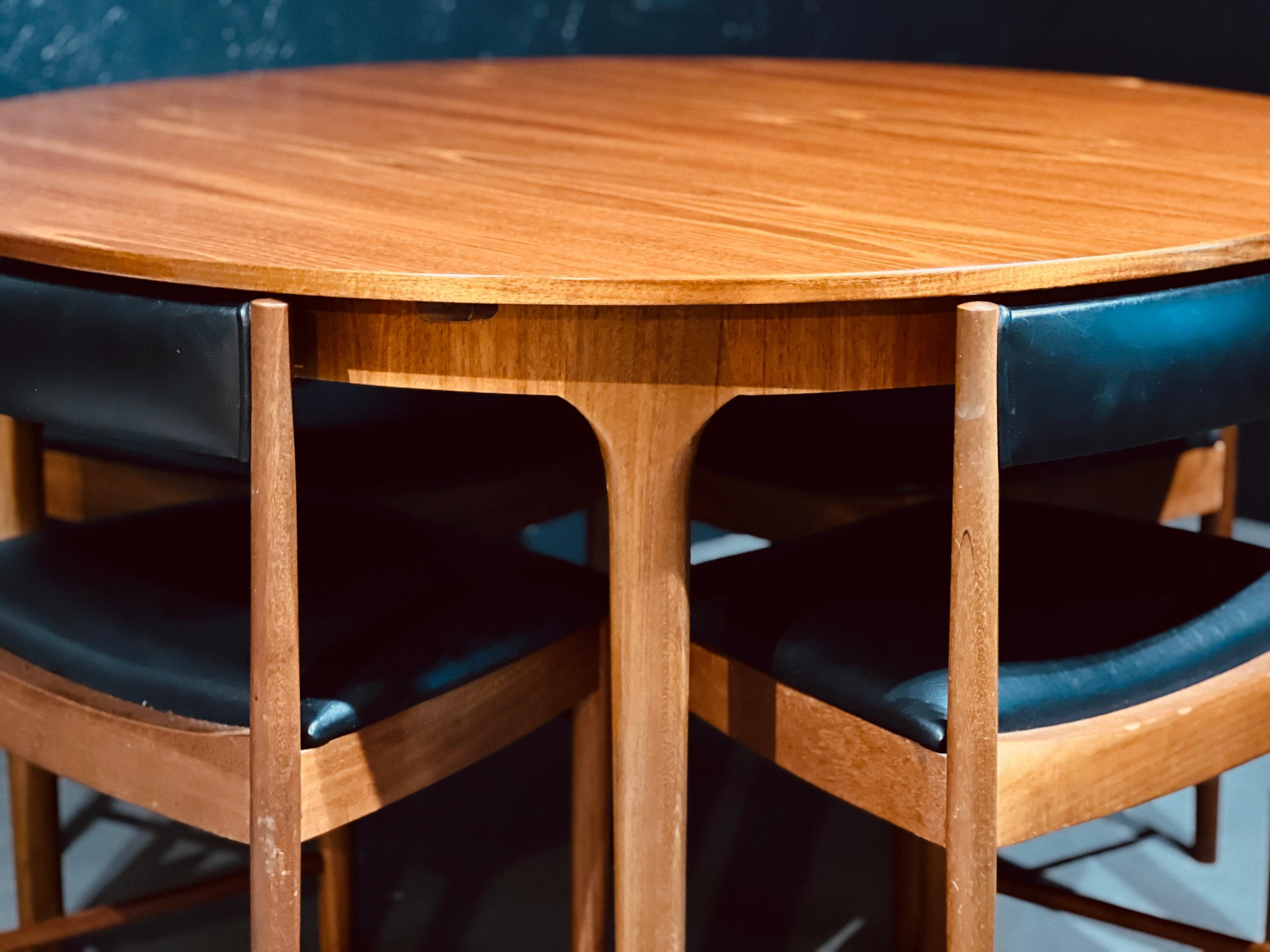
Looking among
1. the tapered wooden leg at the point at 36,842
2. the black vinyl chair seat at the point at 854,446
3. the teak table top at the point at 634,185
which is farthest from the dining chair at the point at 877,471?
the tapered wooden leg at the point at 36,842

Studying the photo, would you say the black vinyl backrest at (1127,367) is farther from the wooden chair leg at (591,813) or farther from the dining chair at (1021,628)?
the wooden chair leg at (591,813)

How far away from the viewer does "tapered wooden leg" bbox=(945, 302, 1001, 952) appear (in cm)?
86

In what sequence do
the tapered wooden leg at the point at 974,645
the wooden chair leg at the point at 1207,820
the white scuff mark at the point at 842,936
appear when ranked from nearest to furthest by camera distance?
1. the tapered wooden leg at the point at 974,645
2. the white scuff mark at the point at 842,936
3. the wooden chair leg at the point at 1207,820

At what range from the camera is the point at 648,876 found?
3.53ft

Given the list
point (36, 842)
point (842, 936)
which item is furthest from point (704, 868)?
point (36, 842)

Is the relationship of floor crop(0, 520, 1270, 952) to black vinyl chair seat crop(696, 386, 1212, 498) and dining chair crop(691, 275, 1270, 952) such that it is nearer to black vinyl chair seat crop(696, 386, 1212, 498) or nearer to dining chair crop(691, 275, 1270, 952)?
black vinyl chair seat crop(696, 386, 1212, 498)

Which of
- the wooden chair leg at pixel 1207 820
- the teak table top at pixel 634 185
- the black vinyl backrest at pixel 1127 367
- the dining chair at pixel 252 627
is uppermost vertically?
the teak table top at pixel 634 185

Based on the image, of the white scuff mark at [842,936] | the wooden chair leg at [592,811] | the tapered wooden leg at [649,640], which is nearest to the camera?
the tapered wooden leg at [649,640]

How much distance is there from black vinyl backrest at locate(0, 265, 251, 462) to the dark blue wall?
113 cm

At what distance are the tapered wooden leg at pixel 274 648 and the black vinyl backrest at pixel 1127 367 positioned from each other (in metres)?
0.42

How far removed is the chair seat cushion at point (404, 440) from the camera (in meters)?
1.46

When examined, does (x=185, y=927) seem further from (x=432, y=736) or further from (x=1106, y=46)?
(x=1106, y=46)

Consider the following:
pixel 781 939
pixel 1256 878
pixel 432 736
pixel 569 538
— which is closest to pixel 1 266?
pixel 432 736

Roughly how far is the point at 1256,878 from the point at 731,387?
1.11 m
